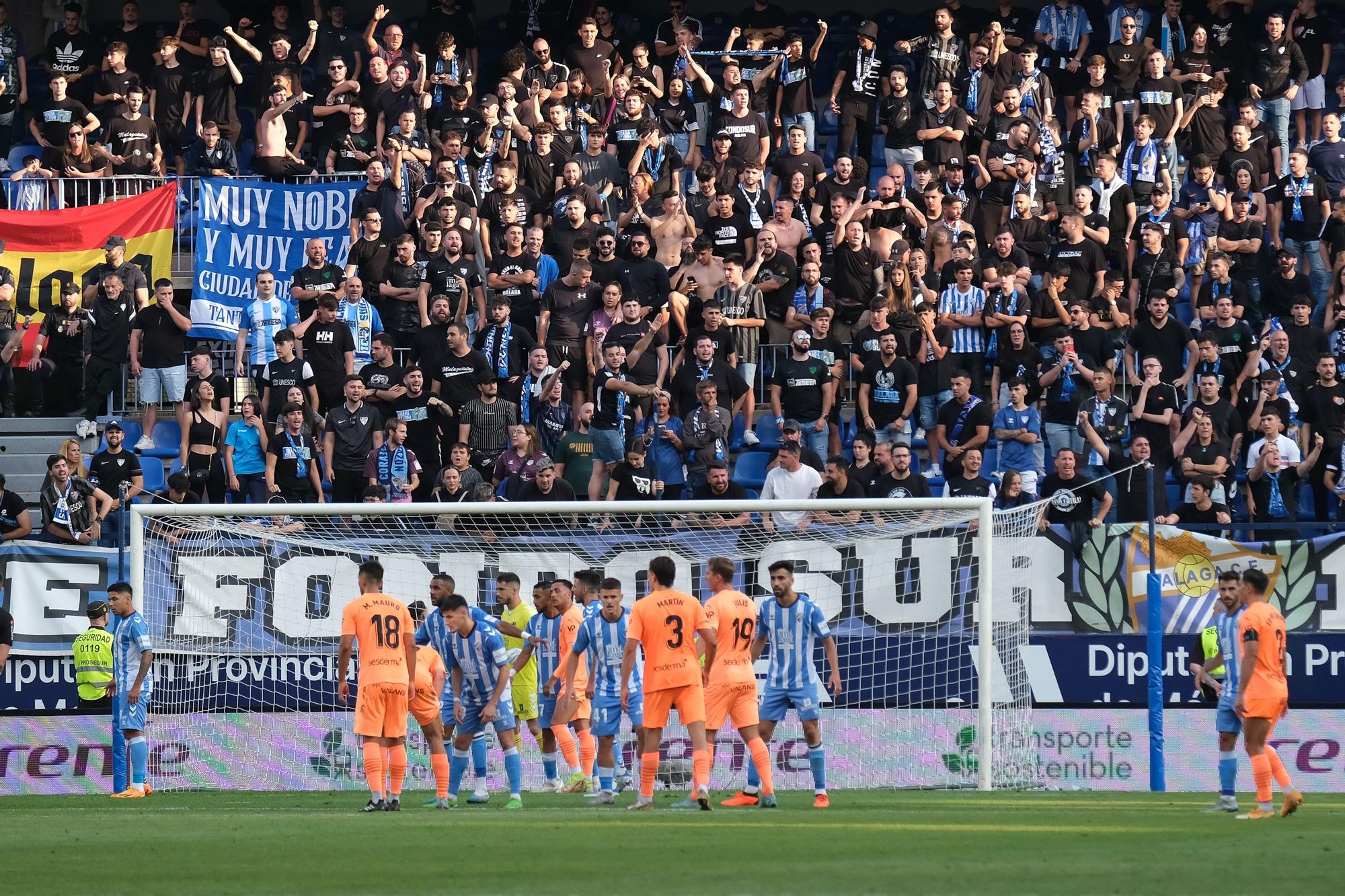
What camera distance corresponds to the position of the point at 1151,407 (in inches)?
743

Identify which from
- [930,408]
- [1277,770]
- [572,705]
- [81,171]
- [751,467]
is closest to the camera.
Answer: [1277,770]

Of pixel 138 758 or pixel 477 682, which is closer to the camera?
pixel 477 682

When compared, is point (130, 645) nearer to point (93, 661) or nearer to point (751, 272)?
point (93, 661)

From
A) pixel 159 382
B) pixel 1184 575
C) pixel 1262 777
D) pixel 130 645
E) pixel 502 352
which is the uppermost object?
pixel 502 352

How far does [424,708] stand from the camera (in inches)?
576

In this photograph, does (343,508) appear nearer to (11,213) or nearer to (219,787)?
(219,787)

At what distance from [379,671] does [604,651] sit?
1850mm

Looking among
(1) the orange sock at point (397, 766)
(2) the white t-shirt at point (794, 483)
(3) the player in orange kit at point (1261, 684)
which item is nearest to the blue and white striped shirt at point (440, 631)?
(1) the orange sock at point (397, 766)

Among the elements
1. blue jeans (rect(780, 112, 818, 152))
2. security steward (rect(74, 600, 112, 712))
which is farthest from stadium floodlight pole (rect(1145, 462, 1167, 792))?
security steward (rect(74, 600, 112, 712))

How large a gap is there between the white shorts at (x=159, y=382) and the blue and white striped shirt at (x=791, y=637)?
9.34 m

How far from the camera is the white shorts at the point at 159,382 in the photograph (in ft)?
68.2

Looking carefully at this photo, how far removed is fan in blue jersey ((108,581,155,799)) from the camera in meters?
15.6

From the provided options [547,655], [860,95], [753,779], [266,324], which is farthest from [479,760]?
[860,95]

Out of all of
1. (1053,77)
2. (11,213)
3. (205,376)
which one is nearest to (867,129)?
(1053,77)
